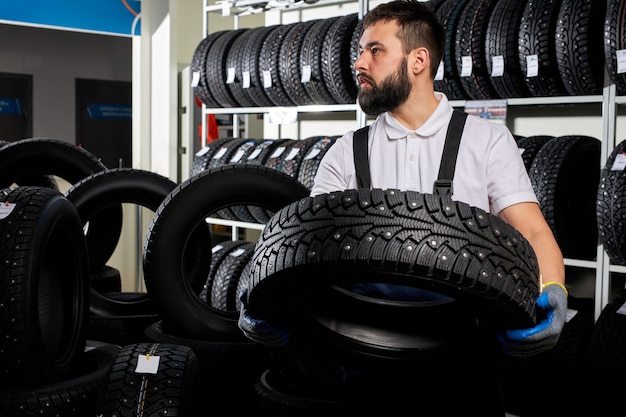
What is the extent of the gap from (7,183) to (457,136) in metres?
3.50

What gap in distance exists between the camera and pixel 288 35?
5.36 m

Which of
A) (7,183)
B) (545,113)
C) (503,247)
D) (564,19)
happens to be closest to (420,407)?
(503,247)

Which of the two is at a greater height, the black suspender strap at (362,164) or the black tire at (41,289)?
the black suspender strap at (362,164)

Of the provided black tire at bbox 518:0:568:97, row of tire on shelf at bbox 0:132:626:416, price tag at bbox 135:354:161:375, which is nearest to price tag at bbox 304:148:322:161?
row of tire on shelf at bbox 0:132:626:416

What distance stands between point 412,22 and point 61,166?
334 cm

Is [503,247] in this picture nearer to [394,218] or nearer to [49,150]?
[394,218]

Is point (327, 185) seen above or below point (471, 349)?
above

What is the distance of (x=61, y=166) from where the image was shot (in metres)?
4.88

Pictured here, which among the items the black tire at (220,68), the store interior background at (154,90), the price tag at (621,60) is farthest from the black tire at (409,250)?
the black tire at (220,68)

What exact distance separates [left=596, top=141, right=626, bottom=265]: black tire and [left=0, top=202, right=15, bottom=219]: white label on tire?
2.52m

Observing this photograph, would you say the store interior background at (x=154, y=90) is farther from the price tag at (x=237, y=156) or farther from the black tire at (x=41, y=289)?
the black tire at (x=41, y=289)

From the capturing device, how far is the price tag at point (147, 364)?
106 inches

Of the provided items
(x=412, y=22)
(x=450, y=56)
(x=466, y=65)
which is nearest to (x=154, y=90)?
(x=450, y=56)

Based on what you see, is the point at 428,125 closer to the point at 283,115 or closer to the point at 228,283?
the point at 228,283
